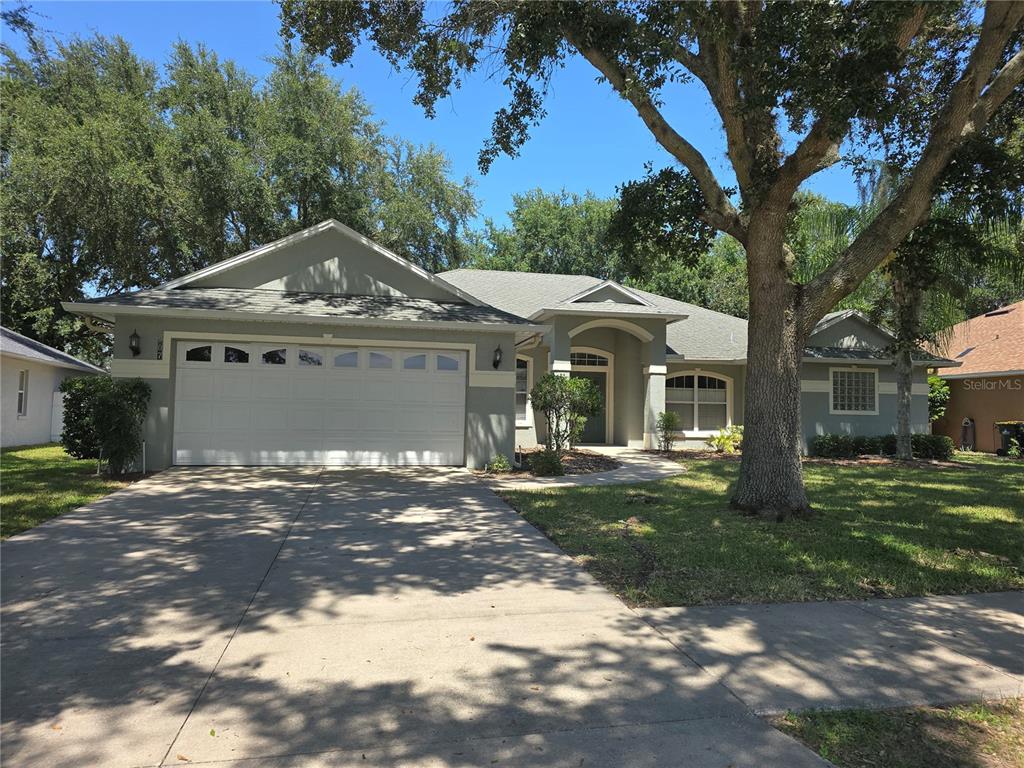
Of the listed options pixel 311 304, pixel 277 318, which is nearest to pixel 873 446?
pixel 311 304

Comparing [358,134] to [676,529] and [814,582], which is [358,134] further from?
[814,582]

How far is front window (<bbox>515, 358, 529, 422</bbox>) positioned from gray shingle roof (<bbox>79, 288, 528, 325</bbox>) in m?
5.17

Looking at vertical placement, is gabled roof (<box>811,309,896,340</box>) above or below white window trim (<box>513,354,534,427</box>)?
above

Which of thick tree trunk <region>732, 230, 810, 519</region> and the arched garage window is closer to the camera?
thick tree trunk <region>732, 230, 810, 519</region>

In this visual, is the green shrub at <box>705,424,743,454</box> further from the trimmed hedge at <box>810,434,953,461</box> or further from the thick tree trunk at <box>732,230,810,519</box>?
the thick tree trunk at <box>732,230,810,519</box>

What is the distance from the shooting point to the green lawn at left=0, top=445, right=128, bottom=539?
794 cm

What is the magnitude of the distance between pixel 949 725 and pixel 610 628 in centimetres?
202

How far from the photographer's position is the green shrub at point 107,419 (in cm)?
1093

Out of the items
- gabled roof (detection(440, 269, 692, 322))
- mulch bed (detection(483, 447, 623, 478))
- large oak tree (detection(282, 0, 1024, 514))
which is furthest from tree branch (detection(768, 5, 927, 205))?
gabled roof (detection(440, 269, 692, 322))

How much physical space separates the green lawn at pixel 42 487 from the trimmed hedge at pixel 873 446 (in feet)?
56.3

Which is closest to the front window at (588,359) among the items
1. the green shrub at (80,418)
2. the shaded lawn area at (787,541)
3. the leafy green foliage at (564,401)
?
the leafy green foliage at (564,401)

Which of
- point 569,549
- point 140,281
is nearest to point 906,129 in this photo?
point 569,549

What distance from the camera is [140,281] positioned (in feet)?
77.8

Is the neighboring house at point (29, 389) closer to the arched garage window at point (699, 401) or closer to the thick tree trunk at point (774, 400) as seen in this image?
the thick tree trunk at point (774, 400)
